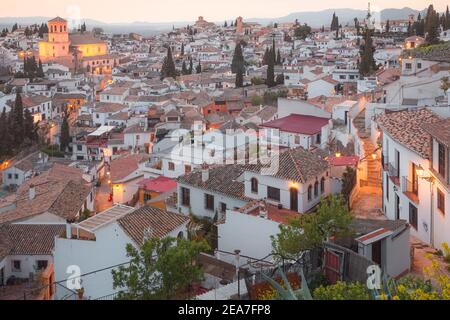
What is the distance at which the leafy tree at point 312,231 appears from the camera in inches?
305

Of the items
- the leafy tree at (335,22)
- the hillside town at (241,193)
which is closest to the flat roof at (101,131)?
the hillside town at (241,193)

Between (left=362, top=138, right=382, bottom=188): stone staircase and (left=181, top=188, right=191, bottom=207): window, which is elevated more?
(left=362, top=138, right=382, bottom=188): stone staircase

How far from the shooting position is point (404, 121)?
1180 centimetres

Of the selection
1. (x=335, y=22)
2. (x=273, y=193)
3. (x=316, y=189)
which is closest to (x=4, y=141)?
(x=273, y=193)

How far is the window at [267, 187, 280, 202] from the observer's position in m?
12.8

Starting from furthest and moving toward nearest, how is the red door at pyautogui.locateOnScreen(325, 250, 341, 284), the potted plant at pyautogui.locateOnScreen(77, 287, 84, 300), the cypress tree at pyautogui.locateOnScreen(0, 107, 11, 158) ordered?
the cypress tree at pyautogui.locateOnScreen(0, 107, 11, 158) → the potted plant at pyautogui.locateOnScreen(77, 287, 84, 300) → the red door at pyautogui.locateOnScreen(325, 250, 341, 284)

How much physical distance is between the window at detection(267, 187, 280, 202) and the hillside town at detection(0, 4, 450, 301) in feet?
0.07

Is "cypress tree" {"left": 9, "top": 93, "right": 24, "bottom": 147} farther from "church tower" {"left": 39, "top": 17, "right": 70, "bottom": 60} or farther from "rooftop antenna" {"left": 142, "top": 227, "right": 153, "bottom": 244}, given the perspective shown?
"church tower" {"left": 39, "top": 17, "right": 70, "bottom": 60}

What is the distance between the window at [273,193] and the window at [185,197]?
226 cm

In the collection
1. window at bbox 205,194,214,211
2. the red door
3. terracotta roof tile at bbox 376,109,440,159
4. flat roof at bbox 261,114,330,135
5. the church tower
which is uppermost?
the church tower

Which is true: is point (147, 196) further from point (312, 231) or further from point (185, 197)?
point (312, 231)

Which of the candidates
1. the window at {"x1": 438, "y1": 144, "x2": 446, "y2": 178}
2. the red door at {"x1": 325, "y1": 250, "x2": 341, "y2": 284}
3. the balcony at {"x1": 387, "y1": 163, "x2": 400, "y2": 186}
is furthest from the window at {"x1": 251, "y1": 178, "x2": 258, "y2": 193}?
the red door at {"x1": 325, "y1": 250, "x2": 341, "y2": 284}

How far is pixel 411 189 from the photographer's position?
10.3 m

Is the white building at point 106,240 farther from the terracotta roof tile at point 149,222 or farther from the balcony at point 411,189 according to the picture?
the balcony at point 411,189
